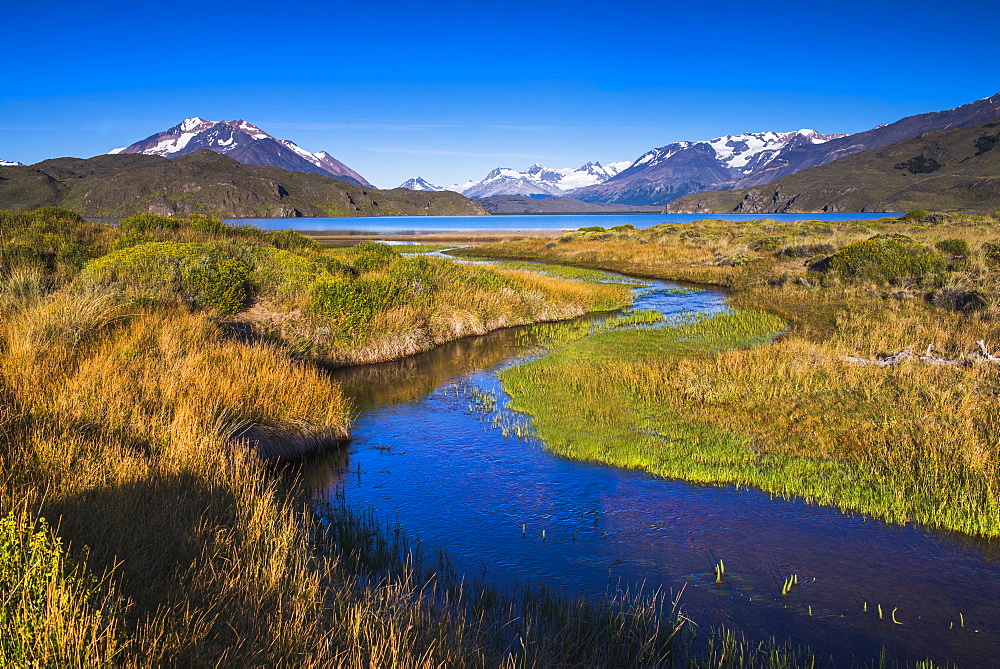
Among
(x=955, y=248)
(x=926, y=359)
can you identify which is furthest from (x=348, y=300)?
(x=955, y=248)

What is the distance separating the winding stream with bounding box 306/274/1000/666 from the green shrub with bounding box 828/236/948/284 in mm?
24056

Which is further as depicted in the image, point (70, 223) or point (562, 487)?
point (70, 223)

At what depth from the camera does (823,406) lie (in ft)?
42.2

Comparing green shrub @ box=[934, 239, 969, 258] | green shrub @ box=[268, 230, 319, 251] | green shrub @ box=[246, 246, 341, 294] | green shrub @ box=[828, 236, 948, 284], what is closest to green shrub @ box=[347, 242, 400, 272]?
green shrub @ box=[268, 230, 319, 251]

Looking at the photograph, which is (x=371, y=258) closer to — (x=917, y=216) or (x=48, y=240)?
(x=48, y=240)

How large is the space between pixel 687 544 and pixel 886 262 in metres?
28.6

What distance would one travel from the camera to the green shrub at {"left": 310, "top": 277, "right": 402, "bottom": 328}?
20.8m

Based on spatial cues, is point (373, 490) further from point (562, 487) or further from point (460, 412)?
point (460, 412)

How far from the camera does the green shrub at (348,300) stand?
68.4ft

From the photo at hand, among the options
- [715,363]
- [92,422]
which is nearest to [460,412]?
[715,363]

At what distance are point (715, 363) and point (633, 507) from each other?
7.98 m

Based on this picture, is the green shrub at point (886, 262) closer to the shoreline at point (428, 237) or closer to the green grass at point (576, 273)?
the green grass at point (576, 273)

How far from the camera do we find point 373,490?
10.4 metres

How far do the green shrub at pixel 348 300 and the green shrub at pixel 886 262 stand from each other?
23945 millimetres
